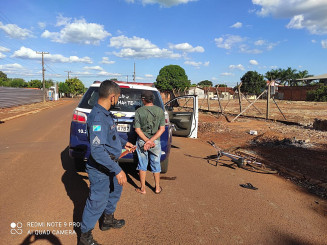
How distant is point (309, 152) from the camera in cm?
665

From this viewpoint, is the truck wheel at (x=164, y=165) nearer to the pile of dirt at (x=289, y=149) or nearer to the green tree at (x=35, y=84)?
the pile of dirt at (x=289, y=149)

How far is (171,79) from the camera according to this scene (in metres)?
73.2

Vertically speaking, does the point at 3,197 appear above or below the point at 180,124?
below

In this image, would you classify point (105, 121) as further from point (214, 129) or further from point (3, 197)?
point (214, 129)

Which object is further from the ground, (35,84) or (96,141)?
(35,84)

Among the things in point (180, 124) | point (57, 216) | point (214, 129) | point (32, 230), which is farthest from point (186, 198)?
point (214, 129)

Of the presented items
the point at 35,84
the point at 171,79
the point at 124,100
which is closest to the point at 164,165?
the point at 124,100

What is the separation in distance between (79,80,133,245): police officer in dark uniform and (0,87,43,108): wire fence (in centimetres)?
2605

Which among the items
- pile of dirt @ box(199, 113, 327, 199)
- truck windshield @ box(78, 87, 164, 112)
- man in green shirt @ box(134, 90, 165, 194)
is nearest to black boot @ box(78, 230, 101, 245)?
man in green shirt @ box(134, 90, 165, 194)

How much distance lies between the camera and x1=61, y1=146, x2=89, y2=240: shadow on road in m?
3.20

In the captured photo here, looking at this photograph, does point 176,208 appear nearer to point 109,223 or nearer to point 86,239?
point 109,223

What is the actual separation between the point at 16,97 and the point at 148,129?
30.7 metres

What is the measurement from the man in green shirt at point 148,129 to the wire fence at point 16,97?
25.2 meters

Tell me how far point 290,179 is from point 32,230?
4593 mm
